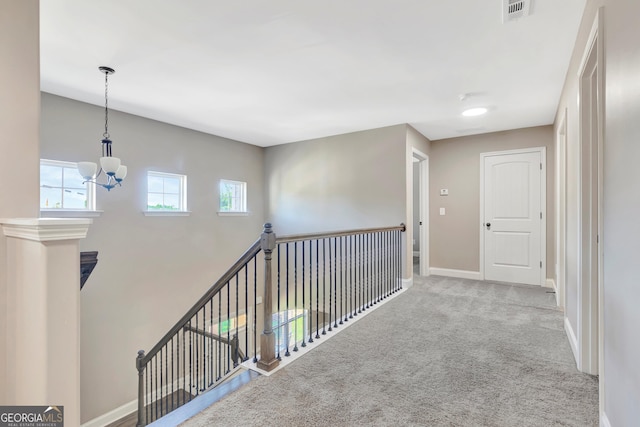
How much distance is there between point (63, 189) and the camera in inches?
141

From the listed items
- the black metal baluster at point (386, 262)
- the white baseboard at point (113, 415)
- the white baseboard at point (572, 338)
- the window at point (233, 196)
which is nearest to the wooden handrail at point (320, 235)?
the black metal baluster at point (386, 262)

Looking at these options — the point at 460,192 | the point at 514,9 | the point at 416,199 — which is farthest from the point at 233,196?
the point at 514,9

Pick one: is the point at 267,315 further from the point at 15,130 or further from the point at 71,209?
the point at 71,209

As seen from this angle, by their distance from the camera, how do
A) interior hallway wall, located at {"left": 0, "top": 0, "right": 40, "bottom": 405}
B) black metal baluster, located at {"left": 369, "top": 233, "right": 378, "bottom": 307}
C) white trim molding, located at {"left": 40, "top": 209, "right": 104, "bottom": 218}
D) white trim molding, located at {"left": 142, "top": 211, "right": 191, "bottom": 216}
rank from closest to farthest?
interior hallway wall, located at {"left": 0, "top": 0, "right": 40, "bottom": 405}, white trim molding, located at {"left": 40, "top": 209, "right": 104, "bottom": 218}, black metal baluster, located at {"left": 369, "top": 233, "right": 378, "bottom": 307}, white trim molding, located at {"left": 142, "top": 211, "right": 191, "bottom": 216}

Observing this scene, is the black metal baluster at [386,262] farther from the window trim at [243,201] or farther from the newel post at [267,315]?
the window trim at [243,201]

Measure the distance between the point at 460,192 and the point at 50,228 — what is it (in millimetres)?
5139

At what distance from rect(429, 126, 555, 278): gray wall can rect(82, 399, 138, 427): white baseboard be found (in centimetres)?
492

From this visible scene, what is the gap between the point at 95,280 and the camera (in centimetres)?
365

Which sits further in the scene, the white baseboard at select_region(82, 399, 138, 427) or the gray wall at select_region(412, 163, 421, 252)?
the gray wall at select_region(412, 163, 421, 252)

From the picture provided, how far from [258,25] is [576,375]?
3.20 m

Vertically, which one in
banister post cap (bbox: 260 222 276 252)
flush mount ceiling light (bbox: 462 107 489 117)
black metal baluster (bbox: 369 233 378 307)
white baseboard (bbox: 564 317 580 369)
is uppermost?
flush mount ceiling light (bbox: 462 107 489 117)

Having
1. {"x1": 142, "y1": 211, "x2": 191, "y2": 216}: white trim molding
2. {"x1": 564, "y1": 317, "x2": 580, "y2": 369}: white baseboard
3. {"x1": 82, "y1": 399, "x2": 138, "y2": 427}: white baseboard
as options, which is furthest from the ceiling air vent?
{"x1": 82, "y1": 399, "x2": 138, "y2": 427}: white baseboard

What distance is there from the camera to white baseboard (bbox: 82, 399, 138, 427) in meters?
3.62

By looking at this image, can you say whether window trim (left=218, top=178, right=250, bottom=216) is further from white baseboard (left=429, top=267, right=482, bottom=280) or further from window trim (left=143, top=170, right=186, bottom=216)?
white baseboard (left=429, top=267, right=482, bottom=280)
